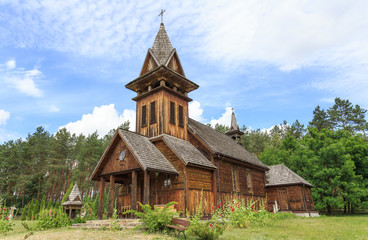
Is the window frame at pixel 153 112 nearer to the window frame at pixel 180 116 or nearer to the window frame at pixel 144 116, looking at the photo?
the window frame at pixel 144 116

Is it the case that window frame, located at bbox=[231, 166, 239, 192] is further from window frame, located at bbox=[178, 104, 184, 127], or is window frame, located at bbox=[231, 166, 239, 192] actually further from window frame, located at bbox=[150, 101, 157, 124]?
window frame, located at bbox=[150, 101, 157, 124]

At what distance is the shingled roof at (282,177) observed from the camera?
24.0 metres

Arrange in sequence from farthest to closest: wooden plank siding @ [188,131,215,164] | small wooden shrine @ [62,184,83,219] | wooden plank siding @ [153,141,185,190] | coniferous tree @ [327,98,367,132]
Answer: coniferous tree @ [327,98,367,132], small wooden shrine @ [62,184,83,219], wooden plank siding @ [188,131,215,164], wooden plank siding @ [153,141,185,190]

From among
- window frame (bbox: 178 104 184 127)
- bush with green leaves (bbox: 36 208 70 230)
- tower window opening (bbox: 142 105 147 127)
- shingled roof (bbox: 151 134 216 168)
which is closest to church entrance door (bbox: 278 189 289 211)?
shingled roof (bbox: 151 134 216 168)

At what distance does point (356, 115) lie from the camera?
54469 millimetres

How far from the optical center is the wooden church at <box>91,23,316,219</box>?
14938mm

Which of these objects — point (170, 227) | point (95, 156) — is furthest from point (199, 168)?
point (95, 156)

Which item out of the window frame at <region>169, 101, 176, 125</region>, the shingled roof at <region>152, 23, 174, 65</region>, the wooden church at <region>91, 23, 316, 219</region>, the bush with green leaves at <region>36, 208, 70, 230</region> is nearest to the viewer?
the bush with green leaves at <region>36, 208, 70, 230</region>

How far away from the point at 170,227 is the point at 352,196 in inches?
937

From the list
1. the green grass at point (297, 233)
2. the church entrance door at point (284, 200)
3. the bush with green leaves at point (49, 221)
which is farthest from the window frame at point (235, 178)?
the bush with green leaves at point (49, 221)

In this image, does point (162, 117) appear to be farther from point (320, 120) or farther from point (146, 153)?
point (320, 120)

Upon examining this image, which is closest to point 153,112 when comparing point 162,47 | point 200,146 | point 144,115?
point 144,115

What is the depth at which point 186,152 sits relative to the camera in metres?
16.5

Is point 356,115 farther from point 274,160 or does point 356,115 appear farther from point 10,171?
point 10,171
